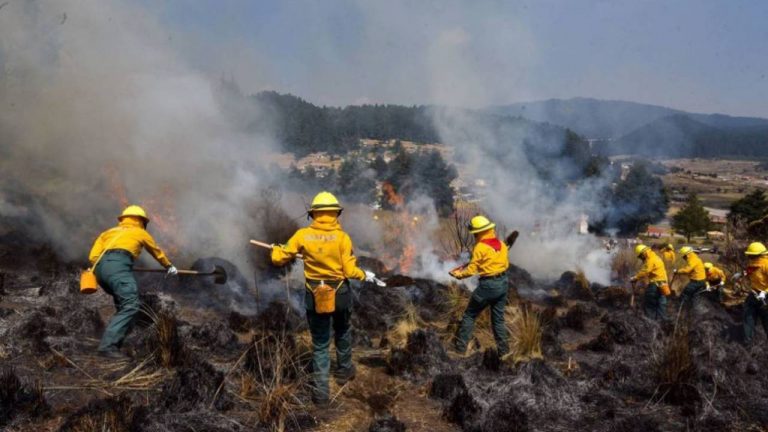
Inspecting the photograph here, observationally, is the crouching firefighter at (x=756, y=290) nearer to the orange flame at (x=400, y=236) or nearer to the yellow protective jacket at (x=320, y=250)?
the yellow protective jacket at (x=320, y=250)

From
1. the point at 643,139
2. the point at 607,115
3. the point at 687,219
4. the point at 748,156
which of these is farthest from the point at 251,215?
the point at 748,156

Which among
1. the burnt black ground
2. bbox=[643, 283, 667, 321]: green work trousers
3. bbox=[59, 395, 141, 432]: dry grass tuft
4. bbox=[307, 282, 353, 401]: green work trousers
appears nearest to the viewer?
bbox=[59, 395, 141, 432]: dry grass tuft

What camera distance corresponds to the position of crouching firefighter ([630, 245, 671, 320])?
443 inches

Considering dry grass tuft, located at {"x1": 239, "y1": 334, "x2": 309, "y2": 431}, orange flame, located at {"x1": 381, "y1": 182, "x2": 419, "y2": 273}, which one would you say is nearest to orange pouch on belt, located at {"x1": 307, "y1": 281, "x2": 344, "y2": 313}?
dry grass tuft, located at {"x1": 239, "y1": 334, "x2": 309, "y2": 431}

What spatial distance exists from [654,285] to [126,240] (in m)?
10.4

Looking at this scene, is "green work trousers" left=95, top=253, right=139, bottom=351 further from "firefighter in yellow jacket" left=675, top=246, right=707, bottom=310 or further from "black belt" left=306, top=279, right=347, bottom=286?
"firefighter in yellow jacket" left=675, top=246, right=707, bottom=310

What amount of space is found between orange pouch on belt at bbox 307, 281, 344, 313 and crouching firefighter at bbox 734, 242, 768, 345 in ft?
26.0

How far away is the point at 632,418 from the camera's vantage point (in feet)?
17.3

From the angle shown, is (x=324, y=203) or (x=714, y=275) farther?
(x=714, y=275)

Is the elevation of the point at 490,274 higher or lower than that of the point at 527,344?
higher

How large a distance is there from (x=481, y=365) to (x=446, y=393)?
3.33ft

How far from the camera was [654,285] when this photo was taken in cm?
1144

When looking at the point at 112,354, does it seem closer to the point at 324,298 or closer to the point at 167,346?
the point at 167,346

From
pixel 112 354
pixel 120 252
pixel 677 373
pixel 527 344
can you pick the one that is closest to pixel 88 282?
pixel 120 252
